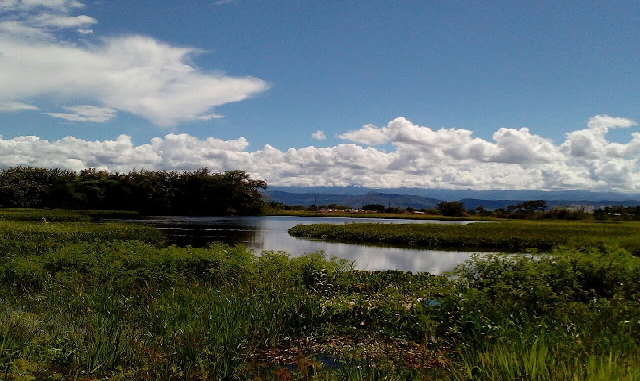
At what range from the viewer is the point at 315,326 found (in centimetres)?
1007

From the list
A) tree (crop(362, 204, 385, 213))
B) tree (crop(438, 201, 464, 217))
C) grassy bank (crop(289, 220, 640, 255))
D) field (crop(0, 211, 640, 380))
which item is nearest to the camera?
field (crop(0, 211, 640, 380))

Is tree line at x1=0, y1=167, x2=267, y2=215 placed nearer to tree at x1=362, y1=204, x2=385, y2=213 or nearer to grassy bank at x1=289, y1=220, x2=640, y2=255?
tree at x1=362, y1=204, x2=385, y2=213

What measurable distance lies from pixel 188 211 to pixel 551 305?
300 ft

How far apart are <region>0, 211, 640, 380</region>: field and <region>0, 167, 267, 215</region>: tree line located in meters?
80.6

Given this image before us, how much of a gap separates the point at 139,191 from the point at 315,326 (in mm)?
89469

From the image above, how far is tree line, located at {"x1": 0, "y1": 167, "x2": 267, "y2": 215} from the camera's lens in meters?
88.4

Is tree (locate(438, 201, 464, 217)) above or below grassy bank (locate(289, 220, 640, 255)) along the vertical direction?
above

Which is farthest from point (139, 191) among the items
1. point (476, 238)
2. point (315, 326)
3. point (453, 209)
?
point (315, 326)

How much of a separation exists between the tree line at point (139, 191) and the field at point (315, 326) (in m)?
80.6

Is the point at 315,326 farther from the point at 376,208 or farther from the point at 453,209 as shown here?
the point at 376,208

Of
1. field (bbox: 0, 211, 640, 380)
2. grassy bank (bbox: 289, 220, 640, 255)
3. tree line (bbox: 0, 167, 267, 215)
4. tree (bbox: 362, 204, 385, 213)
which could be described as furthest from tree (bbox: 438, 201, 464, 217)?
field (bbox: 0, 211, 640, 380)

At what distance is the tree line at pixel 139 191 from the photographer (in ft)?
290

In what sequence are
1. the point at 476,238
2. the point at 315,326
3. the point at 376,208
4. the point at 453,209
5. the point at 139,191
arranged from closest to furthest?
1. the point at 315,326
2. the point at 476,238
3. the point at 139,191
4. the point at 453,209
5. the point at 376,208

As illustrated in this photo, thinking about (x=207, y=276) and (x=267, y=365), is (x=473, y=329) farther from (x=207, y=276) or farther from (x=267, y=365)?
(x=207, y=276)
